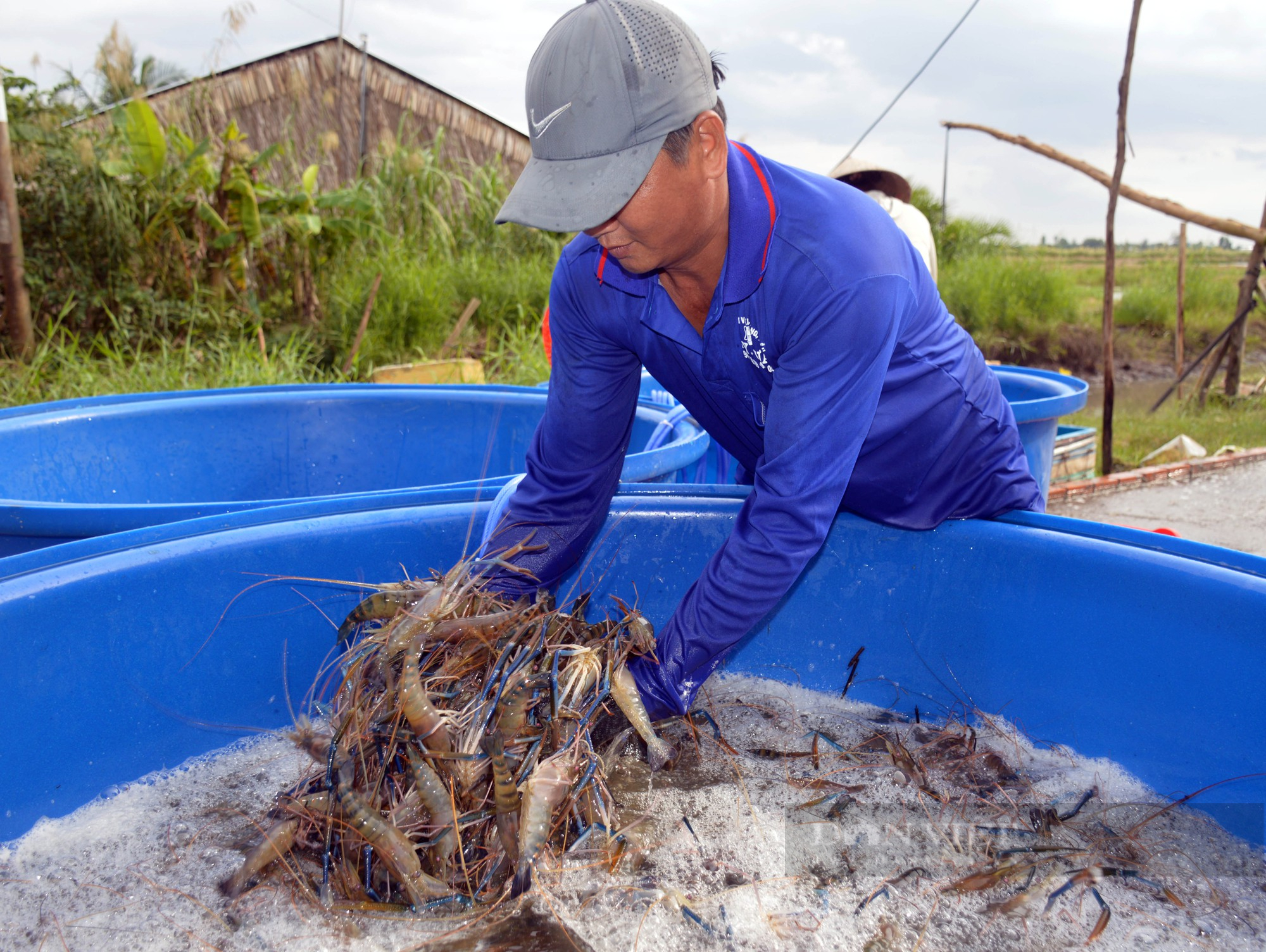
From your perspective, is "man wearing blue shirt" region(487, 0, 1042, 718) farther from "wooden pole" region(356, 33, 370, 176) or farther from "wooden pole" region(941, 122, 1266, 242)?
"wooden pole" region(356, 33, 370, 176)

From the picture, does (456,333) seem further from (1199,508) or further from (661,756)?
(661,756)

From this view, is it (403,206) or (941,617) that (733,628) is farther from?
(403,206)

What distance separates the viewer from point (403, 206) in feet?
A: 25.9

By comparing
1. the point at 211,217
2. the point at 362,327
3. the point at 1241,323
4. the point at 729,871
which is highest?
the point at 211,217

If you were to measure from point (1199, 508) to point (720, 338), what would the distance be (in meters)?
4.28

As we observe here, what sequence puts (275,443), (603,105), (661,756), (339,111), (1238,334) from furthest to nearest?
1. (339,111)
2. (1238,334)
3. (275,443)
4. (661,756)
5. (603,105)

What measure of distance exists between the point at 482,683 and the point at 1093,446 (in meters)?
4.91

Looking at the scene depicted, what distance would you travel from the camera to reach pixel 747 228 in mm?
1557

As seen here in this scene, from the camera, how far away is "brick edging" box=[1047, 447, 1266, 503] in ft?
16.1

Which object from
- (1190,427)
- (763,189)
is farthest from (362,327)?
(1190,427)

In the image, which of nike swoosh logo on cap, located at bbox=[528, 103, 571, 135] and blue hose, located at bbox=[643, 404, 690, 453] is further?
blue hose, located at bbox=[643, 404, 690, 453]

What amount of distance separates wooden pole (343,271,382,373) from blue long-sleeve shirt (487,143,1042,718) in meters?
3.96

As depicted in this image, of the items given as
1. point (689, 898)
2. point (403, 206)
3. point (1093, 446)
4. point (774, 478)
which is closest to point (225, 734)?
point (689, 898)

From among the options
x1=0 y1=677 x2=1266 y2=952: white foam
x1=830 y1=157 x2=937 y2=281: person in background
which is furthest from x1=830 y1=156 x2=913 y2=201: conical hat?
x1=0 y1=677 x2=1266 y2=952: white foam
